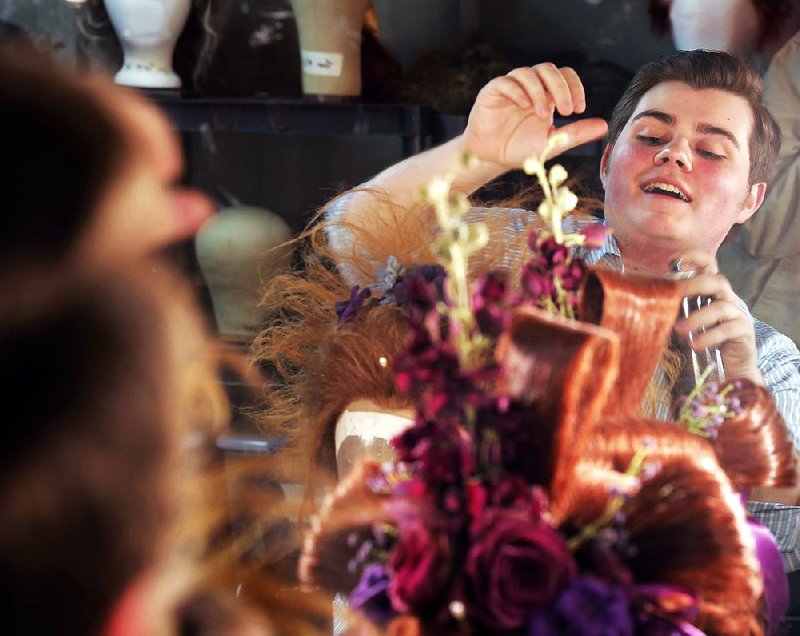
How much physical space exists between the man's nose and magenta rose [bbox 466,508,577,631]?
597mm

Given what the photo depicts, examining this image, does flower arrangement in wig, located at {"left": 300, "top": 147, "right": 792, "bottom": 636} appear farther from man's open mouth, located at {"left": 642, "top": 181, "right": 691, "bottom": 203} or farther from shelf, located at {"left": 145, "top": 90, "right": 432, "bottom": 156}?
shelf, located at {"left": 145, "top": 90, "right": 432, "bottom": 156}

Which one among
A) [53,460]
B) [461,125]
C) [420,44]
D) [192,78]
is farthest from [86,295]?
[192,78]

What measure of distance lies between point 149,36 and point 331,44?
296 millimetres

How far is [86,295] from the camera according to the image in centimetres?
42

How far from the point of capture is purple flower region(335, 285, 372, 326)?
2.75 feet

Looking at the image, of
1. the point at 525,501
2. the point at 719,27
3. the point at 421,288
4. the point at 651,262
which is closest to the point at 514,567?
the point at 525,501

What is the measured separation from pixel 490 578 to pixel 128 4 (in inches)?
47.1

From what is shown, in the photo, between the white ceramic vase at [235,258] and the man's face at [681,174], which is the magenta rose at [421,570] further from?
the white ceramic vase at [235,258]

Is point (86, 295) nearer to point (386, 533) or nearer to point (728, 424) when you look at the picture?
point (386, 533)

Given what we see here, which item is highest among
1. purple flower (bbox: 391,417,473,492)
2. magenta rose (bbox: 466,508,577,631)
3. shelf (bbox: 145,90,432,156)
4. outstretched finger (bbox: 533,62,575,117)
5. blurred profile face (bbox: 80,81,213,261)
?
blurred profile face (bbox: 80,81,213,261)

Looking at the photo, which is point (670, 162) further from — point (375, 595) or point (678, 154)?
point (375, 595)

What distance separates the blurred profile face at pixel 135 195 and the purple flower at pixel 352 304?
363mm

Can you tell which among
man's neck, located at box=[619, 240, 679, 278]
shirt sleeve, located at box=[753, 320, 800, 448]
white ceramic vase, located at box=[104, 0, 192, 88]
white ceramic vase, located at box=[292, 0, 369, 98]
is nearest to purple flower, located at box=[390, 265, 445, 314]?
man's neck, located at box=[619, 240, 679, 278]

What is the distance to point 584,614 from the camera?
47 centimetres
